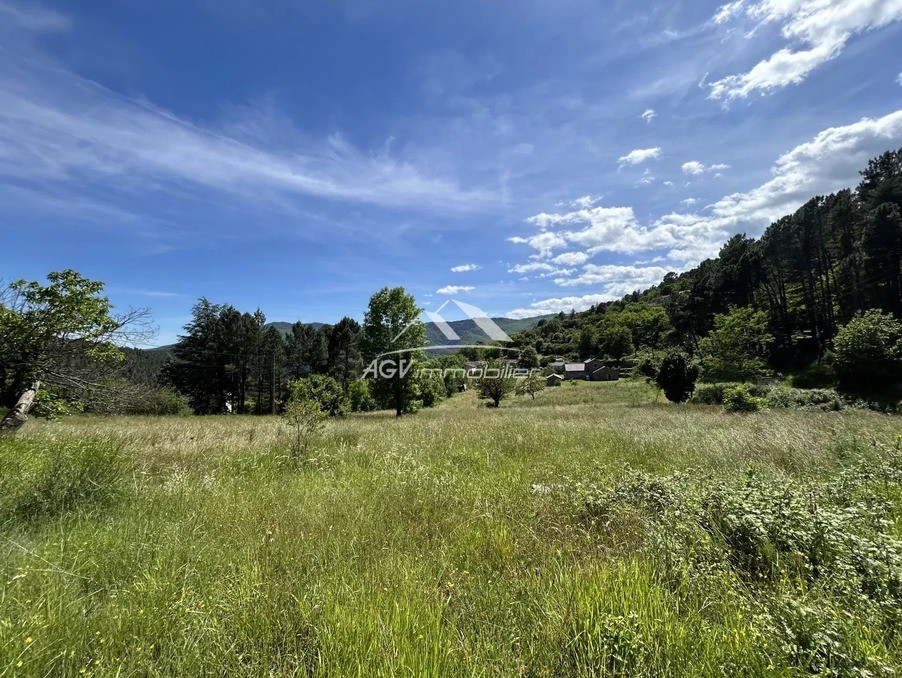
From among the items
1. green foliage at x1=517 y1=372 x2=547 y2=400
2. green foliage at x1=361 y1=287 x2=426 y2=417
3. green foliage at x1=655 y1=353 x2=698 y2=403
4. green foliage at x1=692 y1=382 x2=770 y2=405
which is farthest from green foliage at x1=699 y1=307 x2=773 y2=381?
green foliage at x1=361 y1=287 x2=426 y2=417

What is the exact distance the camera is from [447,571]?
10.1ft

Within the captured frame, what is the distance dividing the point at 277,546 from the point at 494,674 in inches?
95.9

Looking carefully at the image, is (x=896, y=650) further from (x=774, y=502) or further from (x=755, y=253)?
(x=755, y=253)

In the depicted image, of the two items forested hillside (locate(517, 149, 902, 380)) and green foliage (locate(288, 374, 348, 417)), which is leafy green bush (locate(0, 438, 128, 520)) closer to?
green foliage (locate(288, 374, 348, 417))

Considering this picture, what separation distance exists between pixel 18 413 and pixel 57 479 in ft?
14.5

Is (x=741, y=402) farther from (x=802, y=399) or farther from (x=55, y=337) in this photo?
(x=55, y=337)

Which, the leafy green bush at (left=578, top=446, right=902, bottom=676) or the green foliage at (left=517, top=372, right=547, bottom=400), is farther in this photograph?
the green foliage at (left=517, top=372, right=547, bottom=400)

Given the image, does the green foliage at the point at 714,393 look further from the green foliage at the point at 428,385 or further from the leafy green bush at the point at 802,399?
the green foliage at the point at 428,385

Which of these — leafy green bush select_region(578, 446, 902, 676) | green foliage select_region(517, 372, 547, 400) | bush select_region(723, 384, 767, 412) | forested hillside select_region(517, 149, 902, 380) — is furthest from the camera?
green foliage select_region(517, 372, 547, 400)

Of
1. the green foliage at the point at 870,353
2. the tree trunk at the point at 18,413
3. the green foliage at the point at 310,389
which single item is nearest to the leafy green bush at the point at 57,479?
the tree trunk at the point at 18,413

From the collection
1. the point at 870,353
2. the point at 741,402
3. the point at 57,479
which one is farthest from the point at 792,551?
the point at 870,353

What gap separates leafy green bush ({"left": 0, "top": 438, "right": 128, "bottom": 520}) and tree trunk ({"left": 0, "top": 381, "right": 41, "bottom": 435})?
1.90m

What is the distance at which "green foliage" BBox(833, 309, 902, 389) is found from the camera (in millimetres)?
25578

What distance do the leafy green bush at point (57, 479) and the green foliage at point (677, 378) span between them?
32556 mm
